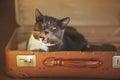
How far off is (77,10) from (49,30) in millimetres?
228

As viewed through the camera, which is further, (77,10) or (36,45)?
(77,10)

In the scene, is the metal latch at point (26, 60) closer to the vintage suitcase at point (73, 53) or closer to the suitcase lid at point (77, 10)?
the vintage suitcase at point (73, 53)

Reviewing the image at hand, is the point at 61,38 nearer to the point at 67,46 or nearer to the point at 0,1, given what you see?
the point at 67,46

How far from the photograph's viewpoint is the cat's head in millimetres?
967

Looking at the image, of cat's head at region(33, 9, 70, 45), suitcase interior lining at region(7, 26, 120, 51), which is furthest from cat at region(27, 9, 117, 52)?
suitcase interior lining at region(7, 26, 120, 51)

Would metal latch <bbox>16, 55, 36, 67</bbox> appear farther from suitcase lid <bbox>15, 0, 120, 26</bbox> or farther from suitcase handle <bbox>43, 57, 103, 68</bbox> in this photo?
suitcase lid <bbox>15, 0, 120, 26</bbox>

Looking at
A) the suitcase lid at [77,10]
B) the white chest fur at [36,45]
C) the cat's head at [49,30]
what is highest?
the suitcase lid at [77,10]

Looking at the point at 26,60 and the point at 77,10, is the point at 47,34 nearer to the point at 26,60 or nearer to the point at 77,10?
the point at 26,60

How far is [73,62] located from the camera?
3.04 ft

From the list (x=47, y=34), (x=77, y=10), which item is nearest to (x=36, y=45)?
(x=47, y=34)

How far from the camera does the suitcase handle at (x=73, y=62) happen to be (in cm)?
92

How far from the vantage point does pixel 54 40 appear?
99 cm

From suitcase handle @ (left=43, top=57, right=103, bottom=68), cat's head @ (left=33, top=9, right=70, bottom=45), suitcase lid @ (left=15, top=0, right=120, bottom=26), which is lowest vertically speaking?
suitcase handle @ (left=43, top=57, right=103, bottom=68)

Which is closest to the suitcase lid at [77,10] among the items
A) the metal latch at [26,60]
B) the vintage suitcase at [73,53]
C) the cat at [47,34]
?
the vintage suitcase at [73,53]
